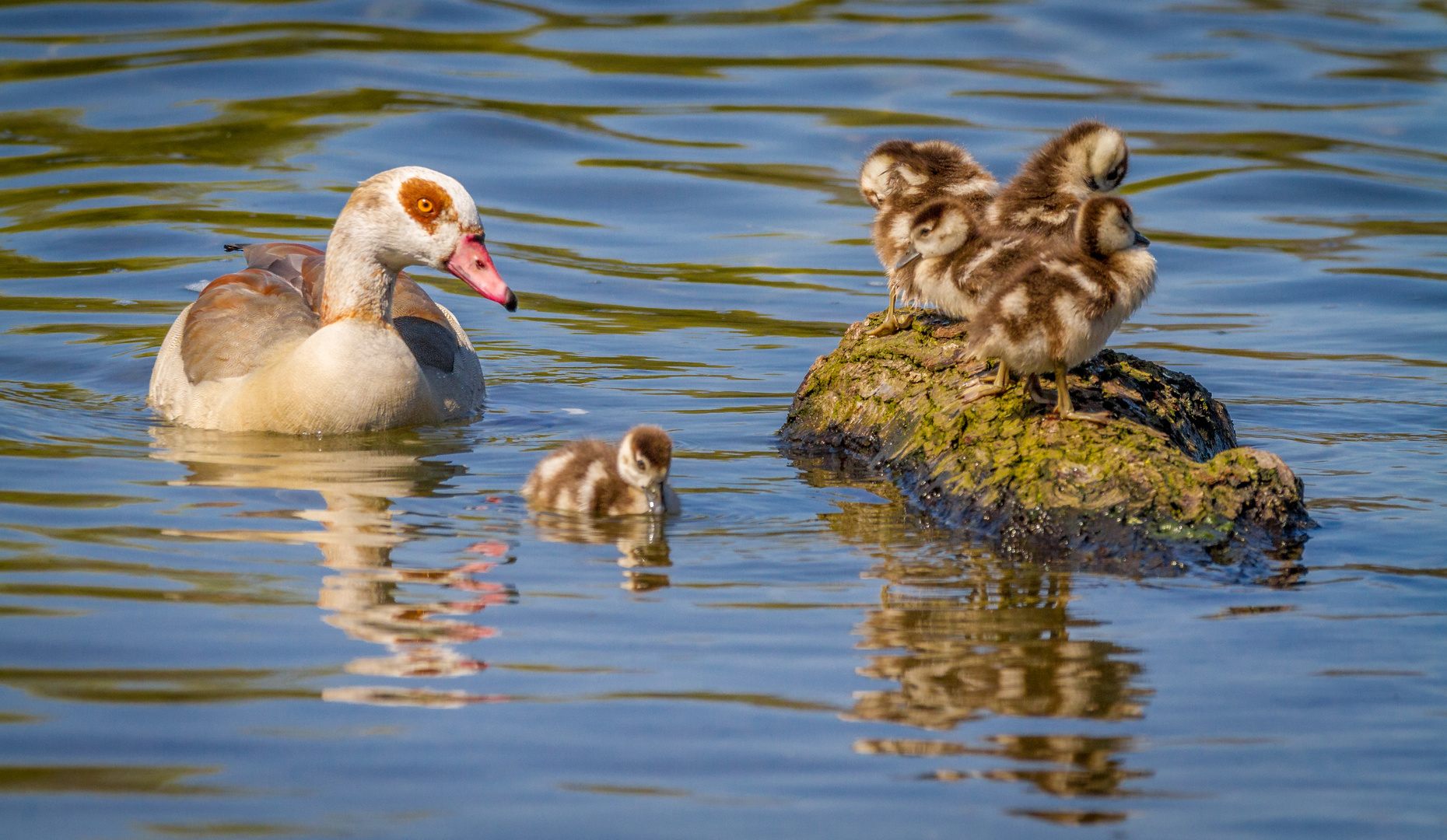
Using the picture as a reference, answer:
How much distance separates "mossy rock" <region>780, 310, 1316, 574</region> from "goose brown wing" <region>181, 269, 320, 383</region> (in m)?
3.04

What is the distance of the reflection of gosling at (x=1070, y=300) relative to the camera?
6516 millimetres

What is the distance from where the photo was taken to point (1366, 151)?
17500 millimetres

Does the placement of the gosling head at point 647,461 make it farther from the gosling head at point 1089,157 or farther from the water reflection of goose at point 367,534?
the gosling head at point 1089,157

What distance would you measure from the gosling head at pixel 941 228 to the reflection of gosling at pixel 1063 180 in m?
0.29

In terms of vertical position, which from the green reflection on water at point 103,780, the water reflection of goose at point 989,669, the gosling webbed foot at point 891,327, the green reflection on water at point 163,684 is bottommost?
the green reflection on water at point 103,780

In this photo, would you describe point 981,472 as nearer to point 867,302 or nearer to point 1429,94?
point 867,302

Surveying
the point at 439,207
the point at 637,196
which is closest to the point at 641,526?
the point at 439,207

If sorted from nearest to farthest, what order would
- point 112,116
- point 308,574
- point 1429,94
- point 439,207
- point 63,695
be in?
point 63,695, point 308,574, point 439,207, point 112,116, point 1429,94

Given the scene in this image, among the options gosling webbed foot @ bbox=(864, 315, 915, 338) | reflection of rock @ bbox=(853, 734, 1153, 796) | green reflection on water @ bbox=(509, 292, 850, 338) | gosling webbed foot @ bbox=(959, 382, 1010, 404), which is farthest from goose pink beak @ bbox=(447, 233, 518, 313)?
reflection of rock @ bbox=(853, 734, 1153, 796)

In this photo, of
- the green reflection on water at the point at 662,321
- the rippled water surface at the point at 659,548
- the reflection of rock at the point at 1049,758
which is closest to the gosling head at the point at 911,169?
the rippled water surface at the point at 659,548

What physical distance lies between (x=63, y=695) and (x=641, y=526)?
2.61 metres

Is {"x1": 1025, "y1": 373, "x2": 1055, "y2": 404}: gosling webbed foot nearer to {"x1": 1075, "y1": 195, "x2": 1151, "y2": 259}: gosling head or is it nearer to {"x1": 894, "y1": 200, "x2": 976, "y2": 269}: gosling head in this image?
{"x1": 1075, "y1": 195, "x2": 1151, "y2": 259}: gosling head

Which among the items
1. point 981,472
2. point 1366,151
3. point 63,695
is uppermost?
point 1366,151

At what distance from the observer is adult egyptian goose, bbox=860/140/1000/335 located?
8414 mm
